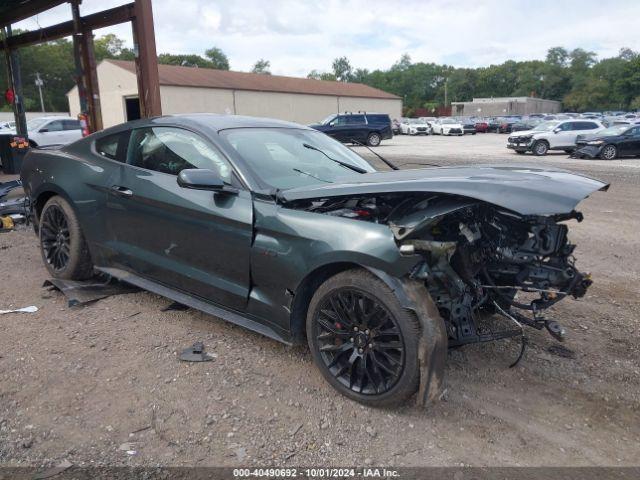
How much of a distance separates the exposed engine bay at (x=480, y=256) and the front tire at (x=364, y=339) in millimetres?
298

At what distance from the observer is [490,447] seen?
103 inches

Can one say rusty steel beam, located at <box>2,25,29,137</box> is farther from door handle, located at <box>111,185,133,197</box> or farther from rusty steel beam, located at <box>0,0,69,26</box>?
door handle, located at <box>111,185,133,197</box>

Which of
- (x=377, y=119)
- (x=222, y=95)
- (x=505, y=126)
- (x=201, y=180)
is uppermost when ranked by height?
A: (x=222, y=95)

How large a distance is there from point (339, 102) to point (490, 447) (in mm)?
52279

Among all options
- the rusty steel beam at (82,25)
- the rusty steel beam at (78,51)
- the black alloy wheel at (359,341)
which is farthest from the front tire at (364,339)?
the rusty steel beam at (78,51)

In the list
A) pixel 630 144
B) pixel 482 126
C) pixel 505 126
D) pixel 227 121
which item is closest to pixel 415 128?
pixel 482 126

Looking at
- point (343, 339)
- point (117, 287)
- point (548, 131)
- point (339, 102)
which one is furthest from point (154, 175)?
point (339, 102)

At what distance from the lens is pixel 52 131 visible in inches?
766

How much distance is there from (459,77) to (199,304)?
121980mm

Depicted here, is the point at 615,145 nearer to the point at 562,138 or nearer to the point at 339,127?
the point at 562,138

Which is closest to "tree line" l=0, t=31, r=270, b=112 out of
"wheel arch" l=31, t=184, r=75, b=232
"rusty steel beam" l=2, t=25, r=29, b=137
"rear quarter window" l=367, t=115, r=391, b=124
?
"rear quarter window" l=367, t=115, r=391, b=124

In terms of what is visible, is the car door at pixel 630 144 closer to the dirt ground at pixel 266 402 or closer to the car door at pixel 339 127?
the car door at pixel 339 127

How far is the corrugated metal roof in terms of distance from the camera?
39.2 metres

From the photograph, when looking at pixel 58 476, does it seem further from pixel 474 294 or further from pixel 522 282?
pixel 522 282
